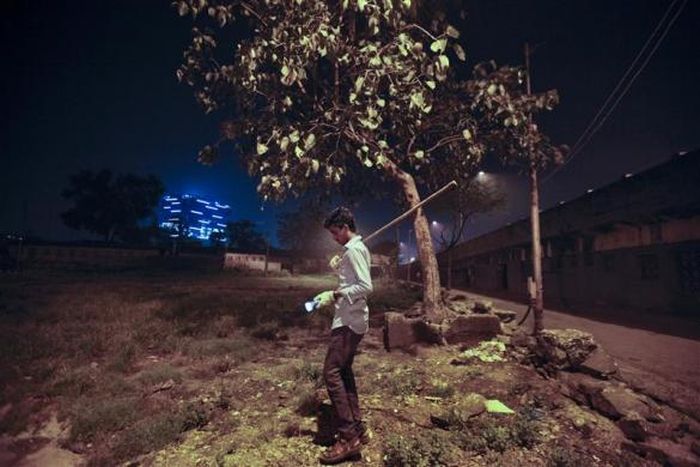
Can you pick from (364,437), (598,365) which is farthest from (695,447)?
(364,437)

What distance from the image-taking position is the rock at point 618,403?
485cm

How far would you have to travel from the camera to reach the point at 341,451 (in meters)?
4.15

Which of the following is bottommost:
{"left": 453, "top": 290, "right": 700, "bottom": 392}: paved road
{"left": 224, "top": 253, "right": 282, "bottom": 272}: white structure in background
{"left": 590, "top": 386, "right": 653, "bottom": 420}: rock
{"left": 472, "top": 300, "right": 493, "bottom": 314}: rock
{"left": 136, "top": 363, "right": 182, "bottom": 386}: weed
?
{"left": 136, "top": 363, "right": 182, "bottom": 386}: weed

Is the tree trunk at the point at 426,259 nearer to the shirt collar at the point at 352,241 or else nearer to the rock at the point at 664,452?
the rock at the point at 664,452

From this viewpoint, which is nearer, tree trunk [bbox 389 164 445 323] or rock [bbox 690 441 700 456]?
rock [bbox 690 441 700 456]

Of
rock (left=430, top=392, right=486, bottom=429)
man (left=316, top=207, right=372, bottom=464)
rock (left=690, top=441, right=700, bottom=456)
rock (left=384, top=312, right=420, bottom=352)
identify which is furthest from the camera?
rock (left=384, top=312, right=420, bottom=352)

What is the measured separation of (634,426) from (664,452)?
0.40 m

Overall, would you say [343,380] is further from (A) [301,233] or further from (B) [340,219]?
(A) [301,233]

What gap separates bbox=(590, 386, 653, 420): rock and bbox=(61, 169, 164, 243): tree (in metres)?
62.8

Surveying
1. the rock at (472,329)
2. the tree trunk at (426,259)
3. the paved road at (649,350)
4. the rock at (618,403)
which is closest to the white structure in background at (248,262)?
the paved road at (649,350)

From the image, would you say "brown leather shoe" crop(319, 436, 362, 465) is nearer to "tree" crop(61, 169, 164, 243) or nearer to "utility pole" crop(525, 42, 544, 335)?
"utility pole" crop(525, 42, 544, 335)

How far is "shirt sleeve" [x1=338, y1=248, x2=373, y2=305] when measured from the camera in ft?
14.0

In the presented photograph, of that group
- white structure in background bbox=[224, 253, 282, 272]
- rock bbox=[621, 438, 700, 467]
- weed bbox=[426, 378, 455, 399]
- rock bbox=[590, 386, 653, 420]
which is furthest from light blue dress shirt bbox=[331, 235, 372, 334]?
white structure in background bbox=[224, 253, 282, 272]

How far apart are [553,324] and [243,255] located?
43.1 meters
